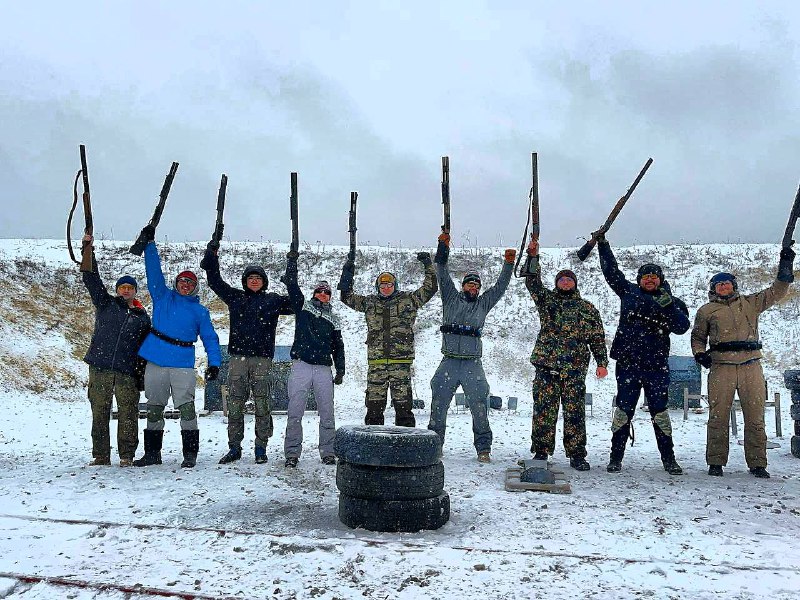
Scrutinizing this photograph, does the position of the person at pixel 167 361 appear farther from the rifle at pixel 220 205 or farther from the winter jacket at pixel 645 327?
the winter jacket at pixel 645 327

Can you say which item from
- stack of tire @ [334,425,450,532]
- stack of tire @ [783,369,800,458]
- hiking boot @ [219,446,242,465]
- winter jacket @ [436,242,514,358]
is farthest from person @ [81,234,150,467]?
stack of tire @ [783,369,800,458]

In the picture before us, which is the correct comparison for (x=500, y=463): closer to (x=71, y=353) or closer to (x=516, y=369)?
(x=516, y=369)

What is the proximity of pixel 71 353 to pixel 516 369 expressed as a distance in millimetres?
14563

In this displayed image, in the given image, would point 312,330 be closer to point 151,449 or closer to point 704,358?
point 151,449

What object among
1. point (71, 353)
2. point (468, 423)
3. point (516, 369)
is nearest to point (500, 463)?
point (468, 423)

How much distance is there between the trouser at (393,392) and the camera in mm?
6410

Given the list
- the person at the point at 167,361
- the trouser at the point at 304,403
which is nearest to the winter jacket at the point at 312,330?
the trouser at the point at 304,403

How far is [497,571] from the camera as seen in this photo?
313 centimetres

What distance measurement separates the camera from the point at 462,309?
668cm

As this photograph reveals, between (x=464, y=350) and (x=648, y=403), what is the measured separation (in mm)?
2020

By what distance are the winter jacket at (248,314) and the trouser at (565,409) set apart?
2974 mm

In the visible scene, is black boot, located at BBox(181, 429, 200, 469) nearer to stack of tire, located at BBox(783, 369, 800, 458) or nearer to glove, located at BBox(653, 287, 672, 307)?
glove, located at BBox(653, 287, 672, 307)

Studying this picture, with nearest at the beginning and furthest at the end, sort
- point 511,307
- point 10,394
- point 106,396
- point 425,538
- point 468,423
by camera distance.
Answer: point 425,538 → point 106,396 → point 468,423 → point 10,394 → point 511,307

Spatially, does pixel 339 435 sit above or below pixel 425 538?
above
